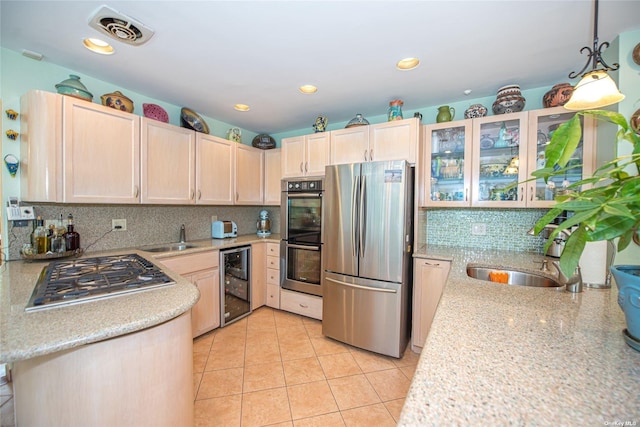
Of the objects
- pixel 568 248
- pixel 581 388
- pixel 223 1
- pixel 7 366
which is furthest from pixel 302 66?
pixel 7 366

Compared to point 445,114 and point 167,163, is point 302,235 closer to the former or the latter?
point 167,163

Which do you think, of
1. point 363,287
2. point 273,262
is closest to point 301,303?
point 273,262

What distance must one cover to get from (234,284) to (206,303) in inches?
15.2

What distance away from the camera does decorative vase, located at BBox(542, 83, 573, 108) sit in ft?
6.49

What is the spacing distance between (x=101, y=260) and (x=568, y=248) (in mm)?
2525

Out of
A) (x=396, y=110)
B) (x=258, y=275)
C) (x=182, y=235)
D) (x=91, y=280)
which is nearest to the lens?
(x=91, y=280)

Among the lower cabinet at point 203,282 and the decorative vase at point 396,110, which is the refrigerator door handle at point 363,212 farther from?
the lower cabinet at point 203,282

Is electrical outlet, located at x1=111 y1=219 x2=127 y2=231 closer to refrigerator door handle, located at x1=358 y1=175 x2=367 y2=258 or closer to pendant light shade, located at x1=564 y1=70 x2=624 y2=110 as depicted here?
refrigerator door handle, located at x1=358 y1=175 x2=367 y2=258

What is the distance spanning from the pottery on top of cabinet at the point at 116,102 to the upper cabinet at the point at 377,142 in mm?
1894

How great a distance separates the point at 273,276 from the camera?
10.3 ft

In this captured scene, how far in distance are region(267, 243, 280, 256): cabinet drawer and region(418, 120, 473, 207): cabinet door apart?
1.74 m

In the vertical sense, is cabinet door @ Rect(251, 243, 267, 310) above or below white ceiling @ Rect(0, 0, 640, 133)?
below

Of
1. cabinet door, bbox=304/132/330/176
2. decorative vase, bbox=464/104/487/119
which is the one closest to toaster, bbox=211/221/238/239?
cabinet door, bbox=304/132/330/176

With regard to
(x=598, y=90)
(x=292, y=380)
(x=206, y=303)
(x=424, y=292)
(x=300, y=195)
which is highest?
(x=598, y=90)
